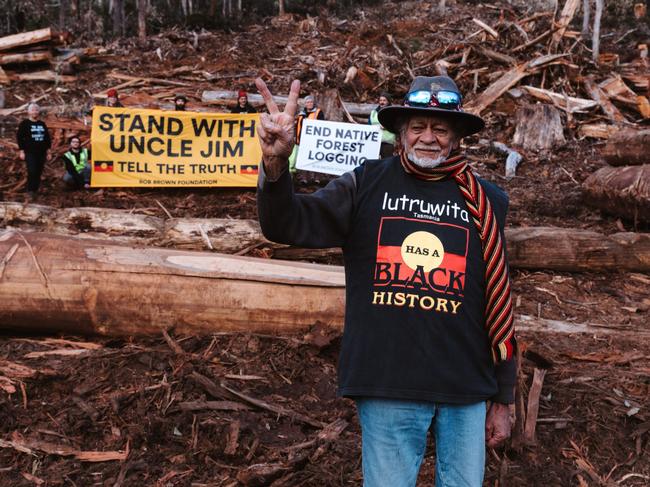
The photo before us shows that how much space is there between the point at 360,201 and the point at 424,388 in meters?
0.78

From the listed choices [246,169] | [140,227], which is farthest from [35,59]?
[140,227]

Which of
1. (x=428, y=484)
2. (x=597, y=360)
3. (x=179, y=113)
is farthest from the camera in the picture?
(x=179, y=113)

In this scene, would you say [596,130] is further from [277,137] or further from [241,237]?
[277,137]

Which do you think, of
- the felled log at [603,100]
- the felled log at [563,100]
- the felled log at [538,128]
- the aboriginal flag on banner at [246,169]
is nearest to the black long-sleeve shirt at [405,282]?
the aboriginal flag on banner at [246,169]

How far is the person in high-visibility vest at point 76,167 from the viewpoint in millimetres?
12078

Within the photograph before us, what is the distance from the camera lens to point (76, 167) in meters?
12.1

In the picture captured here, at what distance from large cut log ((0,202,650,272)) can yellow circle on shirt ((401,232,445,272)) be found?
17.4 feet

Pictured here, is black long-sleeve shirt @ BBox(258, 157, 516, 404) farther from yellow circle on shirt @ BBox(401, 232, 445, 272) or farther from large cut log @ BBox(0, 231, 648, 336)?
large cut log @ BBox(0, 231, 648, 336)

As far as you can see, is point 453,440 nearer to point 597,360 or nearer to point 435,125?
point 435,125

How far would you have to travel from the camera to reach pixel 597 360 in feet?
19.5

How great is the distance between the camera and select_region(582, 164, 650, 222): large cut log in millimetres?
9617

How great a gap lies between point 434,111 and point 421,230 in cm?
48

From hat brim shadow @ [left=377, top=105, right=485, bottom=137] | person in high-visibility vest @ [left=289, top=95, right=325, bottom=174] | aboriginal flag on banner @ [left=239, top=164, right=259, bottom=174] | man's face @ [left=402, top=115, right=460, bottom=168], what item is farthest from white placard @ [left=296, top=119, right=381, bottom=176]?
man's face @ [left=402, top=115, right=460, bottom=168]

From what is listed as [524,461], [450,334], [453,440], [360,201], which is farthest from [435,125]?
[524,461]
